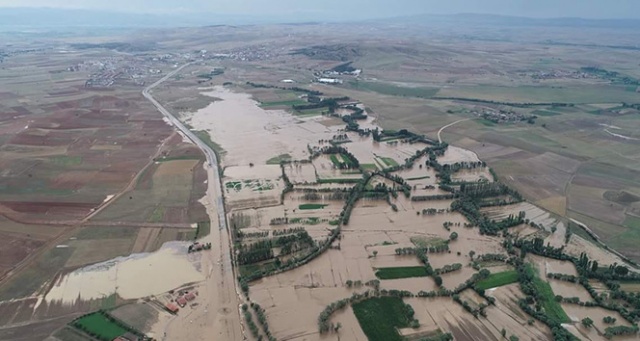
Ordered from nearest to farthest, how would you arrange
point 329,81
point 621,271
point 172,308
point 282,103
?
point 172,308, point 621,271, point 282,103, point 329,81

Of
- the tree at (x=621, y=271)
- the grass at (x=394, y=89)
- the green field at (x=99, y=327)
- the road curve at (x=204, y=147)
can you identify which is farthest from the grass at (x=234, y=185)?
the grass at (x=394, y=89)

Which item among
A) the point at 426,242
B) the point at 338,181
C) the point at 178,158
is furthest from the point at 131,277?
the point at 178,158

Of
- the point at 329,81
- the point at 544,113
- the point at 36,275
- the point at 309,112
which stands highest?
the point at 329,81

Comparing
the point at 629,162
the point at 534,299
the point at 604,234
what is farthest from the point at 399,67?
the point at 534,299

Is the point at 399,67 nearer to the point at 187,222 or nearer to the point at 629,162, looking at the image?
the point at 629,162

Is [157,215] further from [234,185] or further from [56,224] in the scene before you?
[234,185]

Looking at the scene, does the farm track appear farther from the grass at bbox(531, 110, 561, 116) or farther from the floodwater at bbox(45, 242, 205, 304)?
the grass at bbox(531, 110, 561, 116)

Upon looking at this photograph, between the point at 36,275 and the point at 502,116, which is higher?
the point at 502,116
